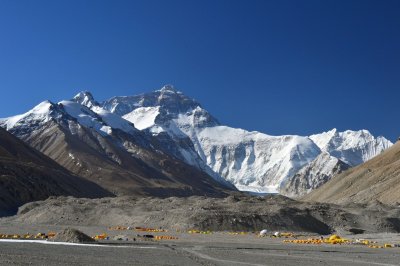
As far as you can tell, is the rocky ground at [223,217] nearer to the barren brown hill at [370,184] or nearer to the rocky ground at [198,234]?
the rocky ground at [198,234]

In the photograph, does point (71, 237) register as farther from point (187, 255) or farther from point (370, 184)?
point (370, 184)

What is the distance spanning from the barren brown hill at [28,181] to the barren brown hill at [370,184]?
69.0 m

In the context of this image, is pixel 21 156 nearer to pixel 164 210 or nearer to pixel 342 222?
pixel 164 210

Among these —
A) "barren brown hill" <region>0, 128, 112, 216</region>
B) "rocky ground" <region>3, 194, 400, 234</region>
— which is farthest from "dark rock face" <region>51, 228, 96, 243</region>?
"barren brown hill" <region>0, 128, 112, 216</region>

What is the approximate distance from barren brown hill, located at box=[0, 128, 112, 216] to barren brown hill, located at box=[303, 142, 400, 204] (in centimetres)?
6902

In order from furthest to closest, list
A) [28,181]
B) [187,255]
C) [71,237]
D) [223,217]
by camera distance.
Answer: [28,181]
[223,217]
[71,237]
[187,255]

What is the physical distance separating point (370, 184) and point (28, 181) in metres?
87.2

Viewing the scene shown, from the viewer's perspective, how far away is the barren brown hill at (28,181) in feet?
414

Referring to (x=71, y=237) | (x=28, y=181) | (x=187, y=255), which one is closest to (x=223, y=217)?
(x=71, y=237)

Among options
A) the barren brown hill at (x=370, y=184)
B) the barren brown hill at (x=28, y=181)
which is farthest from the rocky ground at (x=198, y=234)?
the barren brown hill at (x=370, y=184)

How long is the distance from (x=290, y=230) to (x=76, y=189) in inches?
4080

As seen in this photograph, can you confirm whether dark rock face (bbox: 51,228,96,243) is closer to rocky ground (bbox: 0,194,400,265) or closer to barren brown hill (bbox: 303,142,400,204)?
rocky ground (bbox: 0,194,400,265)

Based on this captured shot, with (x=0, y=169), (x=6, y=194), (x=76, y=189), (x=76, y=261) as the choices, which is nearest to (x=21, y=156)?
(x=76, y=189)

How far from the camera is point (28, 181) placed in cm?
14000
